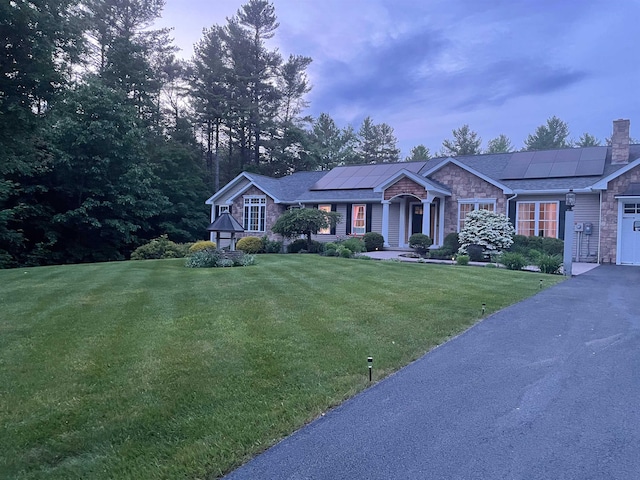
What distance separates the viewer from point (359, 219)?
22609mm

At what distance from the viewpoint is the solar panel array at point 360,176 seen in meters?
24.1

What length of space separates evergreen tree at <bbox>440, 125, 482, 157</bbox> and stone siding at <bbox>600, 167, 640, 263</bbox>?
3134 centimetres

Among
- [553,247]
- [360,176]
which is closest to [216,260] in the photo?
[553,247]

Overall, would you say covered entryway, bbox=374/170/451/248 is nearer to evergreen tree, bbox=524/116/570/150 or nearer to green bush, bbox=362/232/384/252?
green bush, bbox=362/232/384/252

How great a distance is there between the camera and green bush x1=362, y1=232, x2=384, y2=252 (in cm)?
2072

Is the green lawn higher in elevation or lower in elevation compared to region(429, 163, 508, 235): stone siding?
lower

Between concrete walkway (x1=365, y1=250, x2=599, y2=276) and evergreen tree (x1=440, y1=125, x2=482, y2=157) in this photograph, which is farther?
evergreen tree (x1=440, y1=125, x2=482, y2=157)

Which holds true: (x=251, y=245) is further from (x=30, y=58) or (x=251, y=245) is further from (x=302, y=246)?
(x=30, y=58)

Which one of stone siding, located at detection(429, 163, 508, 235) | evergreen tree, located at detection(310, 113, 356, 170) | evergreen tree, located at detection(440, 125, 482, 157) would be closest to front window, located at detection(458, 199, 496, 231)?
stone siding, located at detection(429, 163, 508, 235)

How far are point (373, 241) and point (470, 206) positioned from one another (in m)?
4.64

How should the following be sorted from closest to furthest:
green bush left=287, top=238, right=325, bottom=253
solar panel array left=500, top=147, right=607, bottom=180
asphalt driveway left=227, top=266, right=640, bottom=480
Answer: asphalt driveway left=227, top=266, right=640, bottom=480, solar panel array left=500, top=147, right=607, bottom=180, green bush left=287, top=238, right=325, bottom=253

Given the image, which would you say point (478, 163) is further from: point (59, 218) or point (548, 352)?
point (59, 218)

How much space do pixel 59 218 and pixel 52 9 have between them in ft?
55.2

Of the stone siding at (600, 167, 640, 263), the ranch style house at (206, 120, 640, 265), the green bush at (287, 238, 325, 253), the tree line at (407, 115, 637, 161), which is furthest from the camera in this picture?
the tree line at (407, 115, 637, 161)
